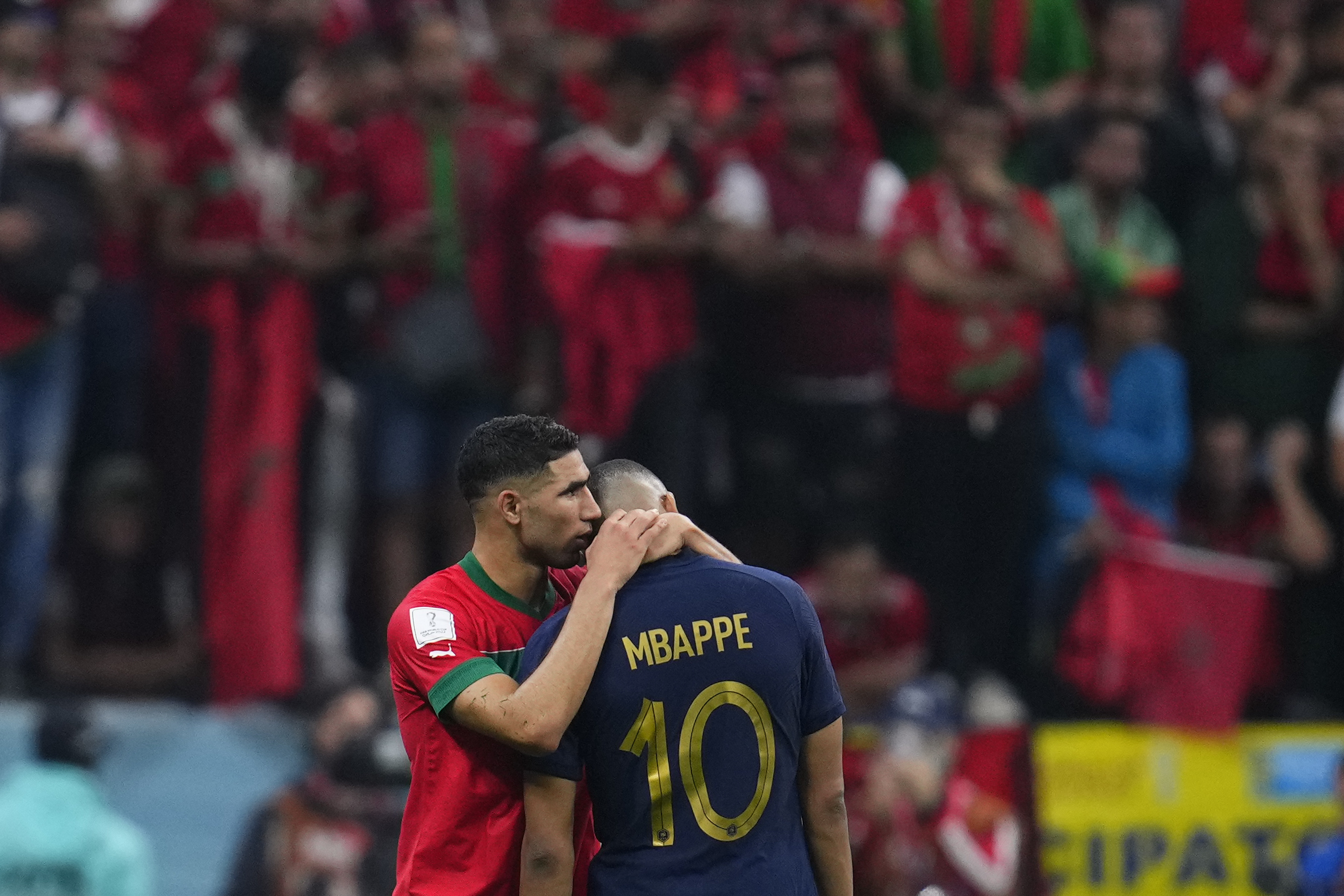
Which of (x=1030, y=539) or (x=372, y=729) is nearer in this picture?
(x=372, y=729)

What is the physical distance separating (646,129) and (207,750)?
324cm

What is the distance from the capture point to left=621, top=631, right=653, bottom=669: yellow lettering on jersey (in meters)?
4.35

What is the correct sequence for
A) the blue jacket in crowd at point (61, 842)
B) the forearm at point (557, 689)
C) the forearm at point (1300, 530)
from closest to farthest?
the forearm at point (557, 689) < the blue jacket in crowd at point (61, 842) < the forearm at point (1300, 530)

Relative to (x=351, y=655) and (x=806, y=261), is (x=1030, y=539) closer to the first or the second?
(x=806, y=261)

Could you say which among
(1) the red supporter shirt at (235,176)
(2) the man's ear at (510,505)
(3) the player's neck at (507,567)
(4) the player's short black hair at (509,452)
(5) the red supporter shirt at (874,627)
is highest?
(1) the red supporter shirt at (235,176)

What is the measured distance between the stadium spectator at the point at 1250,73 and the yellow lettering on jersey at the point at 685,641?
6.06 m

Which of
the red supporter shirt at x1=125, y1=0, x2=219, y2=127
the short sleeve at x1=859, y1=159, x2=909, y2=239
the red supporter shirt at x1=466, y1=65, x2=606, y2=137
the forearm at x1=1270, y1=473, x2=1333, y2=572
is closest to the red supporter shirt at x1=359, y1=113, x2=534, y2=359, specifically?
the red supporter shirt at x1=466, y1=65, x2=606, y2=137

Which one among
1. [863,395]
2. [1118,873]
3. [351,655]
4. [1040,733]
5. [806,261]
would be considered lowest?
[1118,873]

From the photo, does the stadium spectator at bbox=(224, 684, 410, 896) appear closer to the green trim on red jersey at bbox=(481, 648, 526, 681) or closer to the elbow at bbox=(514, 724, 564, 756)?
the green trim on red jersey at bbox=(481, 648, 526, 681)

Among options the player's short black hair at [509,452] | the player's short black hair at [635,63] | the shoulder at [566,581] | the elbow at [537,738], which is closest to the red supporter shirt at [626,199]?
the player's short black hair at [635,63]

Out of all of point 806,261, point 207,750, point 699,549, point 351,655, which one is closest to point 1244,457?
point 806,261

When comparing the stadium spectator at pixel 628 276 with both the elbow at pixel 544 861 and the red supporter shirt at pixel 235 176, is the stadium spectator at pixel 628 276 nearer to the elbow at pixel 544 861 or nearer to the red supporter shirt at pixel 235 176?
the red supporter shirt at pixel 235 176

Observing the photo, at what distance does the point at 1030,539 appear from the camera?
30.3 feet

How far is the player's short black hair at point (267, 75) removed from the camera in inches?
334
